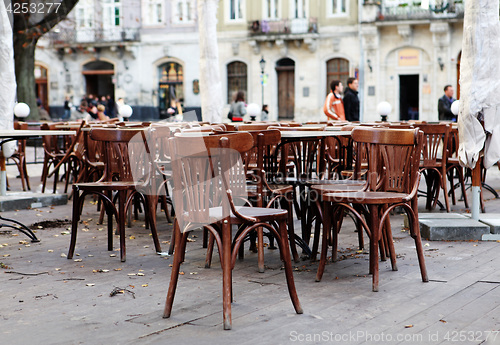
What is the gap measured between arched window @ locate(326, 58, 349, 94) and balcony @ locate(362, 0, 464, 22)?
7.21 ft

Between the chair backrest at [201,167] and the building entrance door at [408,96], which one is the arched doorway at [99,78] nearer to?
the building entrance door at [408,96]

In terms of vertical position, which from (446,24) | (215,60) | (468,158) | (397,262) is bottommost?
(397,262)

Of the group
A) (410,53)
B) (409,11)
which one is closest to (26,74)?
(409,11)

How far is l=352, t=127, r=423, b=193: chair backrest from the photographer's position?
5008mm

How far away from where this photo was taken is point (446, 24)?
28.7 m

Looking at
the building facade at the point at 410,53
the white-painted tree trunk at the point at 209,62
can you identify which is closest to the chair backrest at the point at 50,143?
the white-painted tree trunk at the point at 209,62

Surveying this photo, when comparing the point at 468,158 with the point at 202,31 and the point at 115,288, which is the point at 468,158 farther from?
the point at 202,31

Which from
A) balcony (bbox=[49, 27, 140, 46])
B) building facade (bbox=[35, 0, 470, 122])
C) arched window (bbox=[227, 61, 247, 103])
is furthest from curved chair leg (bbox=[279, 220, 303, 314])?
balcony (bbox=[49, 27, 140, 46])

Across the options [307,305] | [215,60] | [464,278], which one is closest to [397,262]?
[464,278]

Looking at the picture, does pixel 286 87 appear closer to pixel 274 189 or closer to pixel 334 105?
pixel 334 105

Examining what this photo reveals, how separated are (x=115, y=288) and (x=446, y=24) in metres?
26.1

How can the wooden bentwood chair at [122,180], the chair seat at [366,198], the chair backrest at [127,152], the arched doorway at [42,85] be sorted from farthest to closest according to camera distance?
the arched doorway at [42,85] < the chair backrest at [127,152] < the wooden bentwood chair at [122,180] < the chair seat at [366,198]

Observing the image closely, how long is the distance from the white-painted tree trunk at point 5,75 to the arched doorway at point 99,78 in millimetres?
27953

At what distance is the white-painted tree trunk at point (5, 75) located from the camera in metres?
8.23
